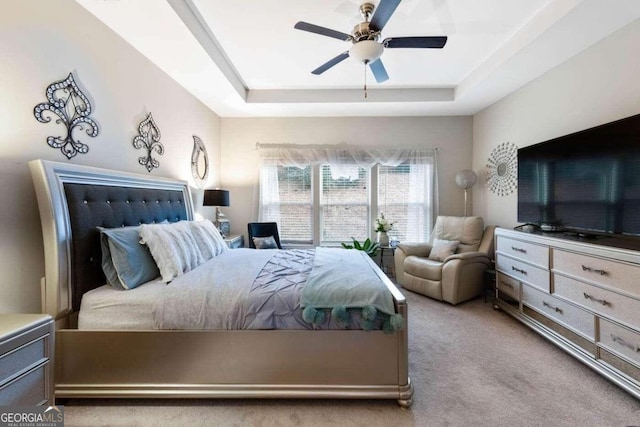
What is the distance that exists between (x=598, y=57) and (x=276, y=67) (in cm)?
311

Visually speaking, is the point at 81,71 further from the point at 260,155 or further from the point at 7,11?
the point at 260,155

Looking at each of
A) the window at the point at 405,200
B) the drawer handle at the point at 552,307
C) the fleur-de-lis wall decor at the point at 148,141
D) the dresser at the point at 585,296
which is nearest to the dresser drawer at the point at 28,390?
the fleur-de-lis wall decor at the point at 148,141

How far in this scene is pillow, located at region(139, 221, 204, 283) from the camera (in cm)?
188

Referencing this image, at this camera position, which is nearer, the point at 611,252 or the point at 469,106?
the point at 611,252

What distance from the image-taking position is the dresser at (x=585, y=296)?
166 centimetres

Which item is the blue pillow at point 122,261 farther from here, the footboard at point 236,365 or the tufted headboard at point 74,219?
the footboard at point 236,365

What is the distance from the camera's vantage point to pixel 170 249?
195cm

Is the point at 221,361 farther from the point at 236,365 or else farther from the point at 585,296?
the point at 585,296

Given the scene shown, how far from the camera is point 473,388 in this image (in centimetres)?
180

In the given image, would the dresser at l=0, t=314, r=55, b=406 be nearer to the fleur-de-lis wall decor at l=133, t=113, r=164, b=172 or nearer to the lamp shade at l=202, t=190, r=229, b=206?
the fleur-de-lis wall decor at l=133, t=113, r=164, b=172

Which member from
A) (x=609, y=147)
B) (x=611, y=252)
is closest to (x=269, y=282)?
(x=611, y=252)

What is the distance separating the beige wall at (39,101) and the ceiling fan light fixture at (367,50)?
1980 mm

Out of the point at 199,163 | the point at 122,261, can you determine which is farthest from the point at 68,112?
the point at 199,163

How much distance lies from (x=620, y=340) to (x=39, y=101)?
4.00 m
